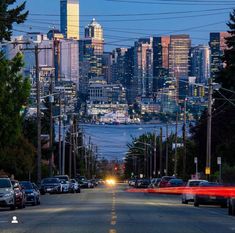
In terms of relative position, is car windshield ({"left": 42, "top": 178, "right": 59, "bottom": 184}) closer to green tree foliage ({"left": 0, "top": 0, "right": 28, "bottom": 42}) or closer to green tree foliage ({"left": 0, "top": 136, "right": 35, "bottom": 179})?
green tree foliage ({"left": 0, "top": 136, "right": 35, "bottom": 179})

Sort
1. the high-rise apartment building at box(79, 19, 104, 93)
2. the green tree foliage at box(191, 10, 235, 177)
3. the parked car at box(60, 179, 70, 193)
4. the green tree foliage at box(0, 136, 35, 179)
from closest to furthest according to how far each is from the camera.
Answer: the green tree foliage at box(0, 136, 35, 179) < the parked car at box(60, 179, 70, 193) < the green tree foliage at box(191, 10, 235, 177) < the high-rise apartment building at box(79, 19, 104, 93)

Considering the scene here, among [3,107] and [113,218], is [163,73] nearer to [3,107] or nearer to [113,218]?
[3,107]

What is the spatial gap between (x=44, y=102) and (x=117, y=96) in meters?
41.4

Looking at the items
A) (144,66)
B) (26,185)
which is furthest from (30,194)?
(144,66)

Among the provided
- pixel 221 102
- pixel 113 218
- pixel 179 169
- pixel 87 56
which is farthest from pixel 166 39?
pixel 113 218

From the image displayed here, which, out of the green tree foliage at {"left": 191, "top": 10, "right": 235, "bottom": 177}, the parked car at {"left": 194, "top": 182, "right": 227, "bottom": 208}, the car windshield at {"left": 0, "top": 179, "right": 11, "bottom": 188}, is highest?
the green tree foliage at {"left": 191, "top": 10, "right": 235, "bottom": 177}

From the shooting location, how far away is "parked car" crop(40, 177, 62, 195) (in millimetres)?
72000

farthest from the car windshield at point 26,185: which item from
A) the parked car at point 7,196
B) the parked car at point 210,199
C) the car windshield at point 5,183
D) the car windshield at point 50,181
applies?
the car windshield at point 50,181

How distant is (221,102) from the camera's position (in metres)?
85.5

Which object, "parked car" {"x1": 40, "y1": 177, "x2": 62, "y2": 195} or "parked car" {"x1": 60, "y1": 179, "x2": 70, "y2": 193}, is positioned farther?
"parked car" {"x1": 60, "y1": 179, "x2": 70, "y2": 193}

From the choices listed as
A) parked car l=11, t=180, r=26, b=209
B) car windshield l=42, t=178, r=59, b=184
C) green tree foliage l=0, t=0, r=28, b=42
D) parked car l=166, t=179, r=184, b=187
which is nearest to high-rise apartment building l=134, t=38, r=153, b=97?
car windshield l=42, t=178, r=59, b=184

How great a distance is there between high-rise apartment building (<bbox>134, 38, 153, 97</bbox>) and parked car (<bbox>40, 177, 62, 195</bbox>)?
67135 millimetres

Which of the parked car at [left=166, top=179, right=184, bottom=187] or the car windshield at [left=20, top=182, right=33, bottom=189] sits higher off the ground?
the car windshield at [left=20, top=182, right=33, bottom=189]

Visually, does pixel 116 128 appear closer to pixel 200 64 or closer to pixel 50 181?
pixel 200 64
